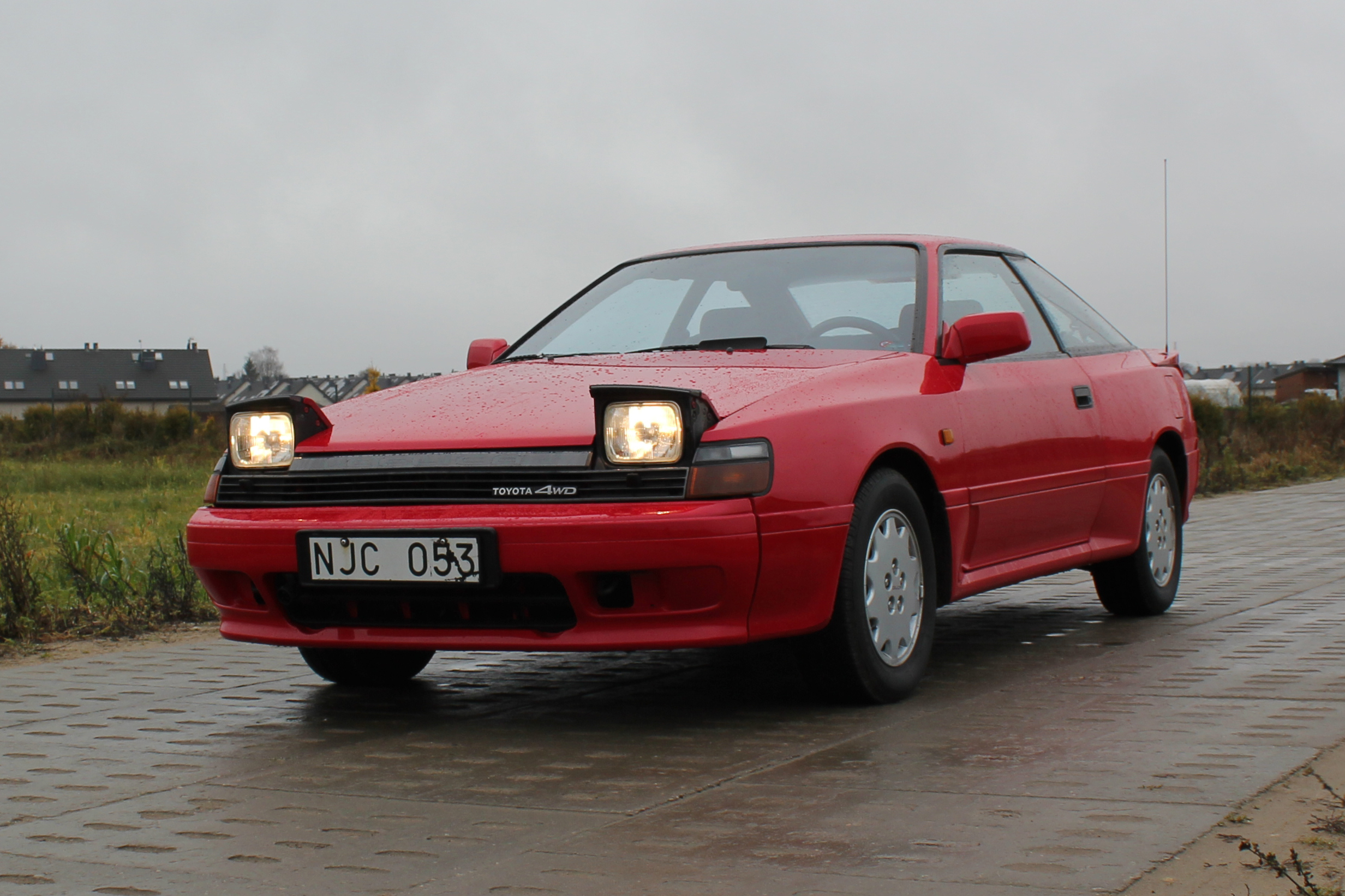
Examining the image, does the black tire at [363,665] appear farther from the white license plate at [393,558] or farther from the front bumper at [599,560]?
the white license plate at [393,558]

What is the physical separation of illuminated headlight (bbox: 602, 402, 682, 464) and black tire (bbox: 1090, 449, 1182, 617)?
3.12 metres

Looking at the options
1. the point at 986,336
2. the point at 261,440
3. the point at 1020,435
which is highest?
the point at 986,336

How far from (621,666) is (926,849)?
265 centimetres

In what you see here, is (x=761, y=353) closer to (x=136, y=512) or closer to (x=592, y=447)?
(x=592, y=447)

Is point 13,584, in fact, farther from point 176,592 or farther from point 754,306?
point 754,306

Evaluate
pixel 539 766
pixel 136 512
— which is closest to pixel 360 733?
pixel 539 766

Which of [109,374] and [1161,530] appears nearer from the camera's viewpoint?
[1161,530]

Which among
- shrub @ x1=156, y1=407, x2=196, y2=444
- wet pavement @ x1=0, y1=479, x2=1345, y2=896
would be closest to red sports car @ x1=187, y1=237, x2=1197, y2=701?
wet pavement @ x1=0, y1=479, x2=1345, y2=896

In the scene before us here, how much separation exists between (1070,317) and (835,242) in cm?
136

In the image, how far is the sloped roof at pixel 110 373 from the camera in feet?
319

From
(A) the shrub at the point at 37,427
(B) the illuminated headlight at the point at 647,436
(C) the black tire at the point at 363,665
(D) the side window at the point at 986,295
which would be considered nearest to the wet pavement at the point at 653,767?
(C) the black tire at the point at 363,665

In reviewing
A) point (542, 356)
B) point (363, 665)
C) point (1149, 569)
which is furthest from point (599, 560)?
point (1149, 569)

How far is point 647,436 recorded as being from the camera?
160 inches

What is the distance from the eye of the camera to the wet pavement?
2.94m
